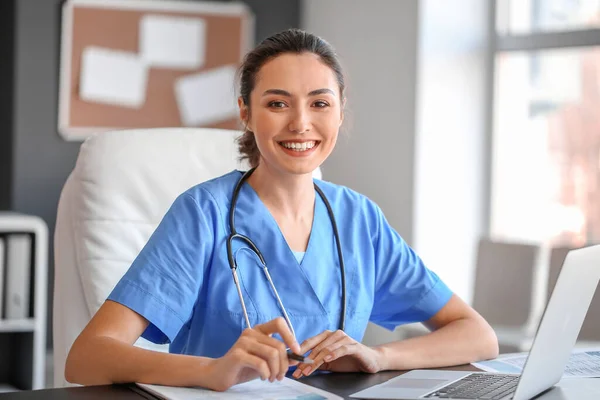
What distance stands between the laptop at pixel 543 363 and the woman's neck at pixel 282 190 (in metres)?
0.42

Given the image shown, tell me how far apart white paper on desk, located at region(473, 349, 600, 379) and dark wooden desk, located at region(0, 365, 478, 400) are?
198mm

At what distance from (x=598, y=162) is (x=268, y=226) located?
7.21ft

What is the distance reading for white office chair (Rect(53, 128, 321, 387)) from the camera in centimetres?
183

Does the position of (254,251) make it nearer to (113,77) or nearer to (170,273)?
(170,273)

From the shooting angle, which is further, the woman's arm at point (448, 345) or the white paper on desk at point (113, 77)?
the white paper on desk at point (113, 77)

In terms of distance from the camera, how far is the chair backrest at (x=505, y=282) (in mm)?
3113

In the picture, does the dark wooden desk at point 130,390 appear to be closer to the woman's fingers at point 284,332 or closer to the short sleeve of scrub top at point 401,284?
the woman's fingers at point 284,332

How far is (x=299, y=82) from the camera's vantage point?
163cm

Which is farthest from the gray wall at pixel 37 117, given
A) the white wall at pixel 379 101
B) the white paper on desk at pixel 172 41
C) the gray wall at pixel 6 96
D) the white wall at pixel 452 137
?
the white wall at pixel 452 137

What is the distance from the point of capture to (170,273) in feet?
4.99

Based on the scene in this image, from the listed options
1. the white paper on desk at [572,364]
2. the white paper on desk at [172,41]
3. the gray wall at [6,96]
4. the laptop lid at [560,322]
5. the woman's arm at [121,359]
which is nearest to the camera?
the laptop lid at [560,322]

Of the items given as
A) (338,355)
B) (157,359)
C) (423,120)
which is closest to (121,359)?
(157,359)

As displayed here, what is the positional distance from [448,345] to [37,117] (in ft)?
8.09

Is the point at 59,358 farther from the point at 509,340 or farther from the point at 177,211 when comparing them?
the point at 509,340
